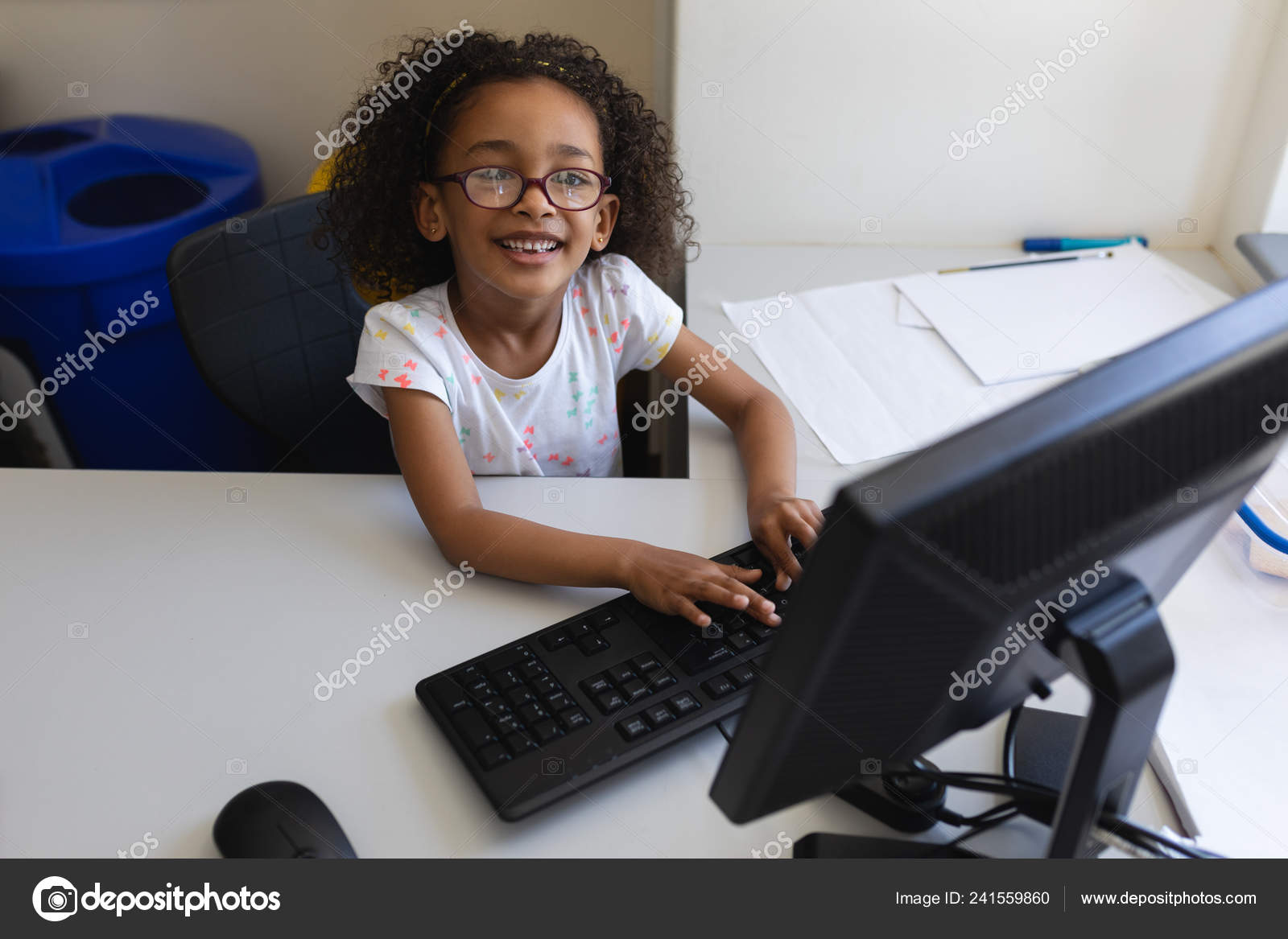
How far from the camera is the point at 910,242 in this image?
159 centimetres

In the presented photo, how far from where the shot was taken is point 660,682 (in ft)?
2.47

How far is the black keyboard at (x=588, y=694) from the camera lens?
0.69m

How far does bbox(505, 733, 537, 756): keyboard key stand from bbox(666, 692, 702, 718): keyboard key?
0.34 feet

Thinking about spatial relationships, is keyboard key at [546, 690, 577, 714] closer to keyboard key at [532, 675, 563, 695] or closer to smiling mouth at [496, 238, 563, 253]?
keyboard key at [532, 675, 563, 695]

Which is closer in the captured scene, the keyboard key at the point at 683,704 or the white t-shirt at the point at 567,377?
the keyboard key at the point at 683,704

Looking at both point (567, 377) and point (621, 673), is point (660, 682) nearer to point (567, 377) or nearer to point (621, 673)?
point (621, 673)

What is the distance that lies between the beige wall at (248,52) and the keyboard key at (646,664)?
1.41 meters

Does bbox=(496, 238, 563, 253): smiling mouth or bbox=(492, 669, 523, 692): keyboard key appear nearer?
bbox=(492, 669, 523, 692): keyboard key

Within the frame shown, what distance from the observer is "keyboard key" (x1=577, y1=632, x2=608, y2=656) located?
0.79 m

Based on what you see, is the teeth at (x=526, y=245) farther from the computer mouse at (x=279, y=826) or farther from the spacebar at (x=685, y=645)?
the computer mouse at (x=279, y=826)

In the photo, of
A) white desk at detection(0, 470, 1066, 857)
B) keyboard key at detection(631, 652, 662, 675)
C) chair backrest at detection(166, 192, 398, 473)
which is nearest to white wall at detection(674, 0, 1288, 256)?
chair backrest at detection(166, 192, 398, 473)

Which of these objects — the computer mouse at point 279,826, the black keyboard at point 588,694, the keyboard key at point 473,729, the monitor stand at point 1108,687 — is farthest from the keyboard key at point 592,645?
the monitor stand at point 1108,687
